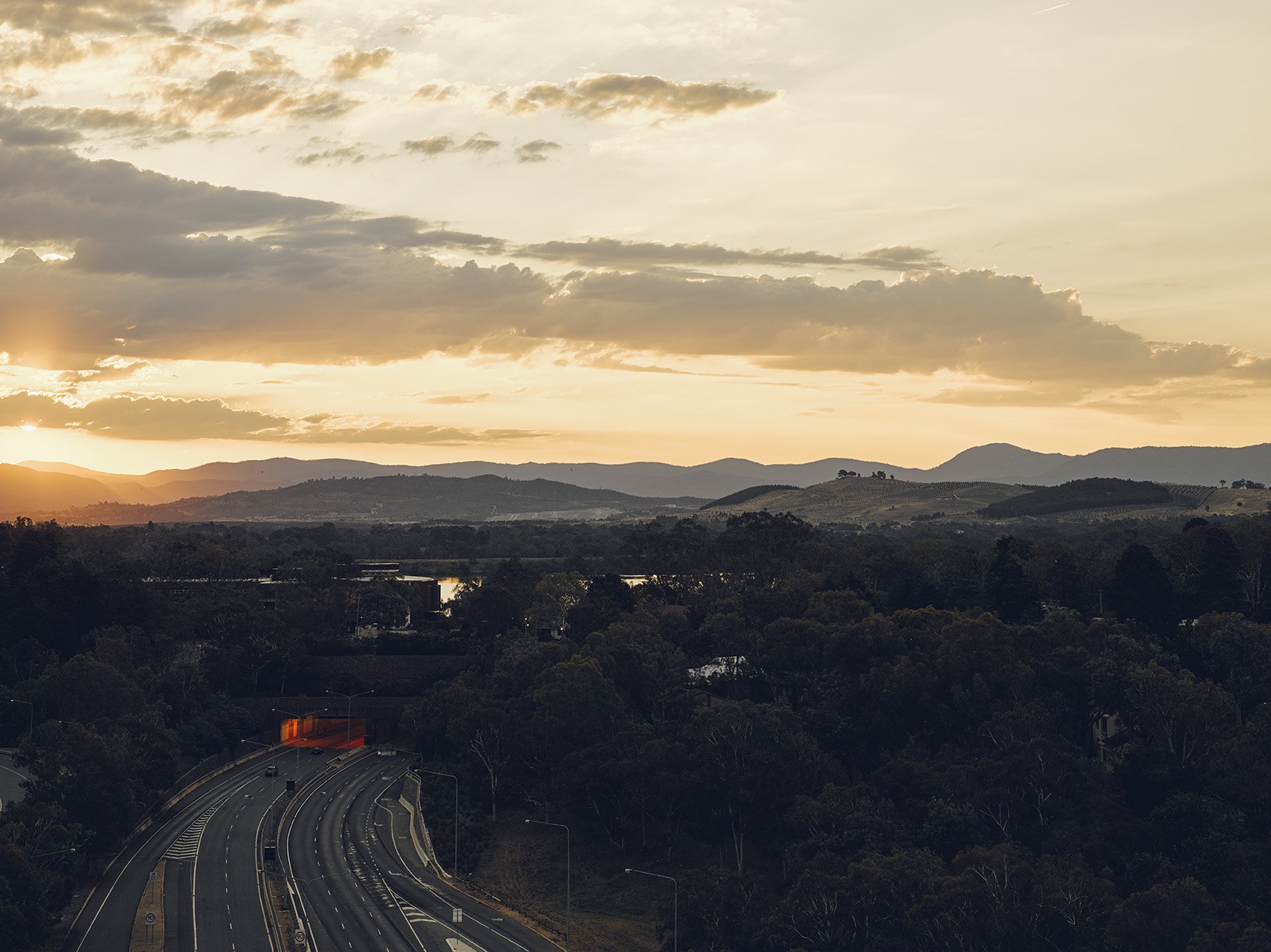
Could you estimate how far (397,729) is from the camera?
433ft

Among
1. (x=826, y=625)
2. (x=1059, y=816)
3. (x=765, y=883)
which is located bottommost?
(x=765, y=883)

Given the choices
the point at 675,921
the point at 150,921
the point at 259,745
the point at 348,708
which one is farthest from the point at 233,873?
the point at 348,708

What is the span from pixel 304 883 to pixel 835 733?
37.4m

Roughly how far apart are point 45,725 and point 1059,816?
A: 7245cm

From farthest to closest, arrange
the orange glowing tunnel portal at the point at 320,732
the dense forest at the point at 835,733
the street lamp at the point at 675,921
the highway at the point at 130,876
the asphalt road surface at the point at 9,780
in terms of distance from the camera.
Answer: the orange glowing tunnel portal at the point at 320,732 < the asphalt road surface at the point at 9,780 < the highway at the point at 130,876 < the street lamp at the point at 675,921 < the dense forest at the point at 835,733

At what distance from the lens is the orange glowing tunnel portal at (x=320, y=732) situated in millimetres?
129125

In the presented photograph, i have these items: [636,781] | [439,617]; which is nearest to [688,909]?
[636,781]

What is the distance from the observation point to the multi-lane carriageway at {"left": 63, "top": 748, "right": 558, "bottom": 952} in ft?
228

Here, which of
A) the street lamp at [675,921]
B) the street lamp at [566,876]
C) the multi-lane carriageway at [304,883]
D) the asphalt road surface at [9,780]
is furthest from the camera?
the asphalt road surface at [9,780]

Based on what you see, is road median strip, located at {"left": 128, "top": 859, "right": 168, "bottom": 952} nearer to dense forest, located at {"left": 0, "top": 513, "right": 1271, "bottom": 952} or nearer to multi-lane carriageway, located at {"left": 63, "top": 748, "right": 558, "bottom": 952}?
multi-lane carriageway, located at {"left": 63, "top": 748, "right": 558, "bottom": 952}

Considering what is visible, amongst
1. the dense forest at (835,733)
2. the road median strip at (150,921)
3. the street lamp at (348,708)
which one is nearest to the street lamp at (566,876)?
the dense forest at (835,733)

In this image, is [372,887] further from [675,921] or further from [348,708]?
[348,708]

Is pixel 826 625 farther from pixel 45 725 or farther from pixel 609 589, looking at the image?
pixel 45 725

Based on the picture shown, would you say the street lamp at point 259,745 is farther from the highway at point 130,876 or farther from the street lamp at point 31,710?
the street lamp at point 31,710
